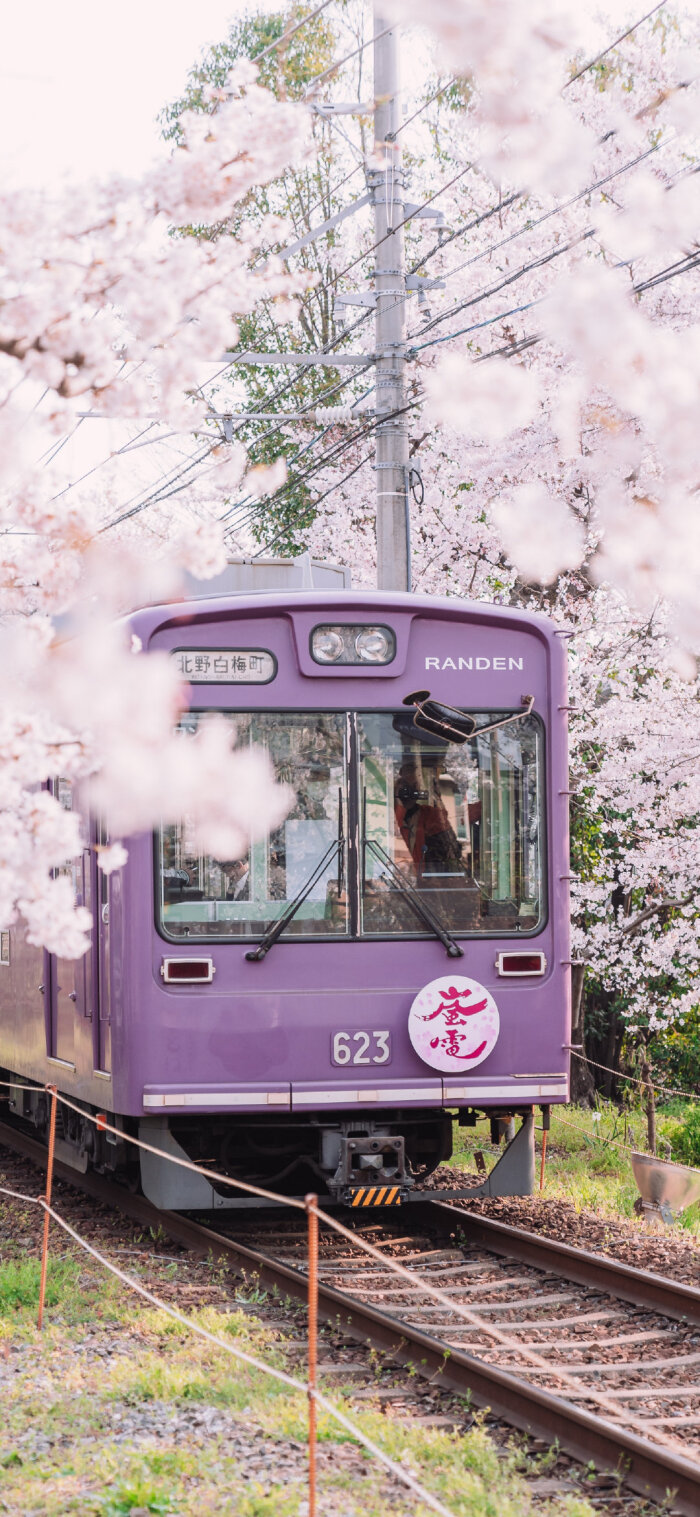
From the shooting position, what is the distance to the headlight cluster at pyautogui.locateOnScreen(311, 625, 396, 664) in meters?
7.50

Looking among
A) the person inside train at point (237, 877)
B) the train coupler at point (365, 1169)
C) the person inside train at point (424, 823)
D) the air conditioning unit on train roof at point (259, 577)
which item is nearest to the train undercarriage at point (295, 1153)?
the train coupler at point (365, 1169)

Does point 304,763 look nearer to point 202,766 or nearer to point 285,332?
point 202,766

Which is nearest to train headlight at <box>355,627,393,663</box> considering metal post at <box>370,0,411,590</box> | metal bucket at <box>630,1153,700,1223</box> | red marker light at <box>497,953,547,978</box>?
red marker light at <box>497,953,547,978</box>

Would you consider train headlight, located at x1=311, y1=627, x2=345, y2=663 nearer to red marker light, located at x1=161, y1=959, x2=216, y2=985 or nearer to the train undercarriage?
red marker light, located at x1=161, y1=959, x2=216, y2=985

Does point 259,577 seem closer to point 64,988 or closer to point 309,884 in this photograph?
point 309,884

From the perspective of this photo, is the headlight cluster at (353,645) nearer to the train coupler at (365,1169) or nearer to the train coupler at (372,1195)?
the train coupler at (365,1169)

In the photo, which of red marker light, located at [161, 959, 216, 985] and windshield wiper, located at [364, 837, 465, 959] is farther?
windshield wiper, located at [364, 837, 465, 959]

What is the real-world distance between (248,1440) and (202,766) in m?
2.89

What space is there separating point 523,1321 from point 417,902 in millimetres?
1860

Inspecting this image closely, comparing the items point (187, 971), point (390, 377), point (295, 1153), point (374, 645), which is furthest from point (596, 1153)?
point (390, 377)

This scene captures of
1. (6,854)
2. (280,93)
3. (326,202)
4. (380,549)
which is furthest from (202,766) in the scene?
(326,202)

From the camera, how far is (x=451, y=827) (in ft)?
24.6

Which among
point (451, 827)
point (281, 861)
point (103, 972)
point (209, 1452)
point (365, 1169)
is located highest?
point (451, 827)

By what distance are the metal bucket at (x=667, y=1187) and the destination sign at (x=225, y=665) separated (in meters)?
3.49
